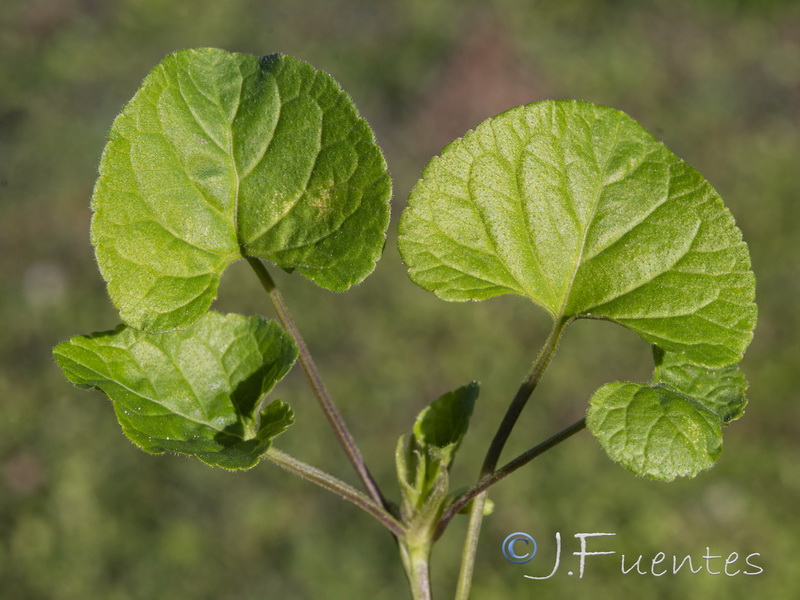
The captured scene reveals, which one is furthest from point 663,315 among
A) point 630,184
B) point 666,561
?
point 666,561

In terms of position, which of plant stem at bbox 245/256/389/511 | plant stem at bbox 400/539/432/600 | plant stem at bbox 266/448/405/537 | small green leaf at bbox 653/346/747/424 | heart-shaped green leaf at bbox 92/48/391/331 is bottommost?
plant stem at bbox 400/539/432/600

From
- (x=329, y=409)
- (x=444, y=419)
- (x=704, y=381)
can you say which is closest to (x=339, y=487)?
(x=329, y=409)

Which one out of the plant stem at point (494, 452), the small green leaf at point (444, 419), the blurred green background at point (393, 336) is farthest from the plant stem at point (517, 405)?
the blurred green background at point (393, 336)

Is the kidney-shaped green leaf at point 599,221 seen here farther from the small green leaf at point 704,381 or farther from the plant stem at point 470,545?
the plant stem at point 470,545

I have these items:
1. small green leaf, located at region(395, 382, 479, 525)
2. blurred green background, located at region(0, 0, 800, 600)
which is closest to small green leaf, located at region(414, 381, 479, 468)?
small green leaf, located at region(395, 382, 479, 525)

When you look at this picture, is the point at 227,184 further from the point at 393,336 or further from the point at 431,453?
the point at 393,336

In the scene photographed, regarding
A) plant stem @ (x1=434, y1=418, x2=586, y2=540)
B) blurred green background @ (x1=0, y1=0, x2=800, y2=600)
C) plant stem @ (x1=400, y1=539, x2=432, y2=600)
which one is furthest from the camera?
blurred green background @ (x1=0, y1=0, x2=800, y2=600)

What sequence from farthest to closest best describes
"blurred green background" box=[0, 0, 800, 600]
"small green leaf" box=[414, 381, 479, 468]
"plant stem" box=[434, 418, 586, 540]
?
"blurred green background" box=[0, 0, 800, 600], "small green leaf" box=[414, 381, 479, 468], "plant stem" box=[434, 418, 586, 540]

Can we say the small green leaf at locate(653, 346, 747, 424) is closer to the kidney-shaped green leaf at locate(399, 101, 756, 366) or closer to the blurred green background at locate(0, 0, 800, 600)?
the kidney-shaped green leaf at locate(399, 101, 756, 366)
